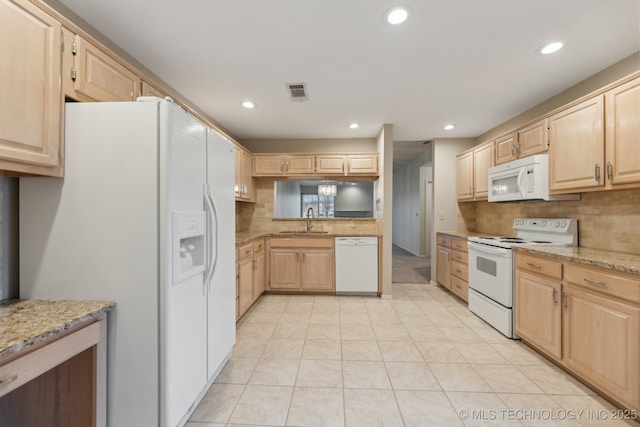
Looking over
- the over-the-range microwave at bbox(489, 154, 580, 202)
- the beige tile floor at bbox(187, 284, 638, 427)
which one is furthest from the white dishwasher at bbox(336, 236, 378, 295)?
the over-the-range microwave at bbox(489, 154, 580, 202)

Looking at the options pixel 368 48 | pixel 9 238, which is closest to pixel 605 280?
pixel 368 48

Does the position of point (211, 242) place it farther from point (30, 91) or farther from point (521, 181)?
point (521, 181)

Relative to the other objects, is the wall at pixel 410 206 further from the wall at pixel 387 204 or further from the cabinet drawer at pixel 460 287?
the cabinet drawer at pixel 460 287

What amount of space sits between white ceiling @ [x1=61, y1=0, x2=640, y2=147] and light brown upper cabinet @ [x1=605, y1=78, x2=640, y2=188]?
0.45m

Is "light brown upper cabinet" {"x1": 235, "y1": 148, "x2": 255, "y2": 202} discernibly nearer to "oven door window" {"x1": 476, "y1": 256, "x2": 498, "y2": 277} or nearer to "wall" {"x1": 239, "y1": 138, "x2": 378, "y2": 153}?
"wall" {"x1": 239, "y1": 138, "x2": 378, "y2": 153}

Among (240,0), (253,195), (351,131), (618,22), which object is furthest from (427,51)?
(253,195)

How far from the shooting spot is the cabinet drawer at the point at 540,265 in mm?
1984

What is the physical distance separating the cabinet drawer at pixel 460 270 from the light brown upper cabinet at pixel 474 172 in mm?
984

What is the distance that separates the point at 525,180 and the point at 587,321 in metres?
1.47

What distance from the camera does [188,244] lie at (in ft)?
4.83

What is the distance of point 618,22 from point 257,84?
108 inches

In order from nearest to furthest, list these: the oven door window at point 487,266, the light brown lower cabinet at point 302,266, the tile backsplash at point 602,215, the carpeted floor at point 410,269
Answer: the tile backsplash at point 602,215 → the oven door window at point 487,266 → the light brown lower cabinet at point 302,266 → the carpeted floor at point 410,269

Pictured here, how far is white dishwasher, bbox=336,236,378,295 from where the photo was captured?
148 inches

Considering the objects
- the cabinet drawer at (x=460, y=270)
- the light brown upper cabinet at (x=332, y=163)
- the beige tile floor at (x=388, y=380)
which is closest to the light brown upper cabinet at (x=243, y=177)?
the light brown upper cabinet at (x=332, y=163)
